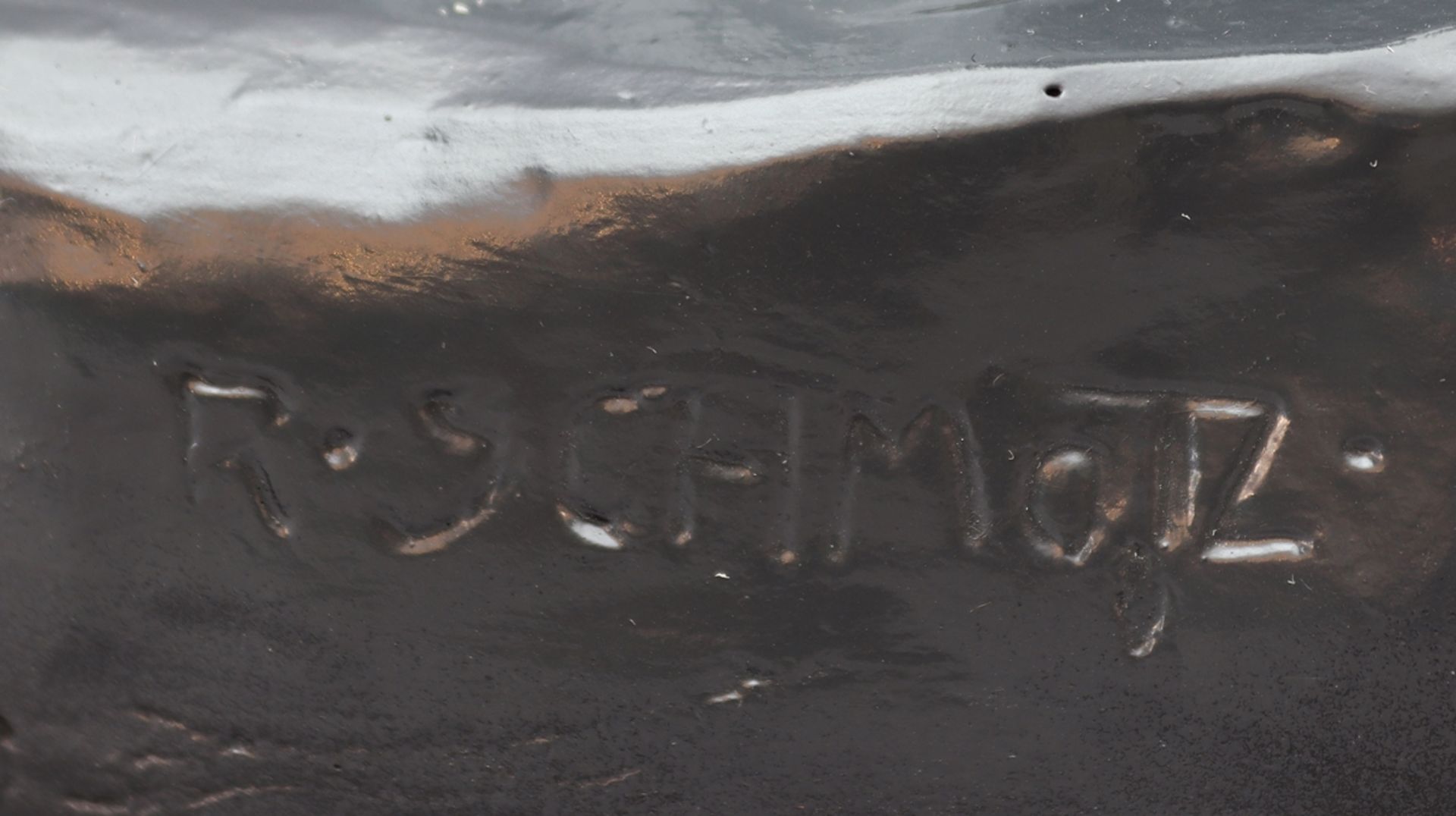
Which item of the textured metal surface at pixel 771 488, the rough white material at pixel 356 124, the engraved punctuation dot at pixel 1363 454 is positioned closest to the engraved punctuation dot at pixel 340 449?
the textured metal surface at pixel 771 488

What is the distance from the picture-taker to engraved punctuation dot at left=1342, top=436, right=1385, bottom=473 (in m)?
1.08

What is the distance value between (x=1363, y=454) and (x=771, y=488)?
0.52m

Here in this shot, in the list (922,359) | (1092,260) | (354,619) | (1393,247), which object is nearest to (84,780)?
(354,619)

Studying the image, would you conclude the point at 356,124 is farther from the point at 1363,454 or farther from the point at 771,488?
the point at 1363,454

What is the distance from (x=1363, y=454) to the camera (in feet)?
3.54

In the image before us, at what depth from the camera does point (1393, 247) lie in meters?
1.00

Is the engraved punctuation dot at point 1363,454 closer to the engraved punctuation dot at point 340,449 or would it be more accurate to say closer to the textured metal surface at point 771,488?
the textured metal surface at point 771,488

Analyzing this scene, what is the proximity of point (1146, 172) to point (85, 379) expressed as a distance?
92 centimetres

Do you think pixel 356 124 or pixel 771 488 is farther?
pixel 771 488

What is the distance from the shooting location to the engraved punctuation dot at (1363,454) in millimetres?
1076

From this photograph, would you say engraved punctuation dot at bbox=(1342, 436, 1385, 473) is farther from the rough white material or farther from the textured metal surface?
the rough white material

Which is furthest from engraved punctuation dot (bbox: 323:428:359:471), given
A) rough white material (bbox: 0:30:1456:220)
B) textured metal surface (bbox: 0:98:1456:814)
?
rough white material (bbox: 0:30:1456:220)

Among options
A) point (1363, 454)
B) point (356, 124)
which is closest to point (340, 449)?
point (356, 124)

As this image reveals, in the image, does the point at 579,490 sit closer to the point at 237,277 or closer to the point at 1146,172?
the point at 237,277
